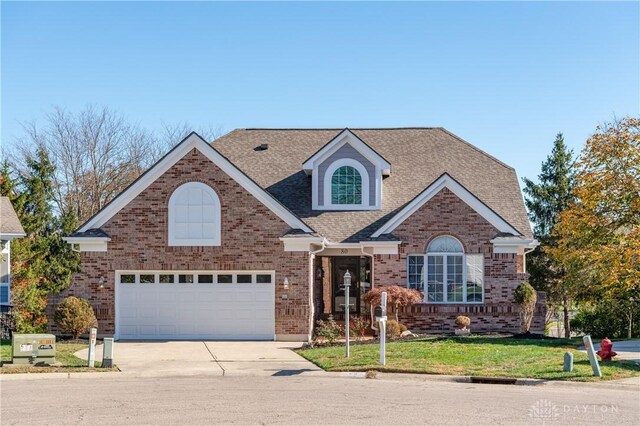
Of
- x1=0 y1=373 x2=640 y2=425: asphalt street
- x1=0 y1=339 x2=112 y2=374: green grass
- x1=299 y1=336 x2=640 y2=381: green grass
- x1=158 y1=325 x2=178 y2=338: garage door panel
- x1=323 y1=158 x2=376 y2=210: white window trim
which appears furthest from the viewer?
x1=323 y1=158 x2=376 y2=210: white window trim

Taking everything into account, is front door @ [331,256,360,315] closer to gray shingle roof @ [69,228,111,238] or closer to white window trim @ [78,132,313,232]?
white window trim @ [78,132,313,232]

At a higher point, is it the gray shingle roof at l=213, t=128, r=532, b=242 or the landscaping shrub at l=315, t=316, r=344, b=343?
the gray shingle roof at l=213, t=128, r=532, b=242

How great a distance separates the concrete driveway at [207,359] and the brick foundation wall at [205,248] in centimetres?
216

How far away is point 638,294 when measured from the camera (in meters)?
26.5

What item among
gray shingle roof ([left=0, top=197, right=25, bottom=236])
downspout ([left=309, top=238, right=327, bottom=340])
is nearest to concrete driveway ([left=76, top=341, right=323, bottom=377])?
downspout ([left=309, top=238, right=327, bottom=340])

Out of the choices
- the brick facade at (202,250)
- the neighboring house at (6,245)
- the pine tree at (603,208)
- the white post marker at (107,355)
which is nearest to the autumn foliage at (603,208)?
the pine tree at (603,208)

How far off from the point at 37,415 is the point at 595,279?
16.8 metres

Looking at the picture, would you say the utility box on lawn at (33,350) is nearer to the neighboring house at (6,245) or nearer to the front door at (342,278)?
the neighboring house at (6,245)

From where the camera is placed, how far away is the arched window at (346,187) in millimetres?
28156

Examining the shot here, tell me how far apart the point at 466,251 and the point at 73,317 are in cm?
1229

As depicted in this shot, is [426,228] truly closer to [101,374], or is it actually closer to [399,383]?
[399,383]

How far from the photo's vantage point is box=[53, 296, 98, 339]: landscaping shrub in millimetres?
23688

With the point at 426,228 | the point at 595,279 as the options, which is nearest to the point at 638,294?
the point at 595,279

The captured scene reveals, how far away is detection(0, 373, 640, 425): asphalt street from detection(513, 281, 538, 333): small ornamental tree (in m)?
9.47
